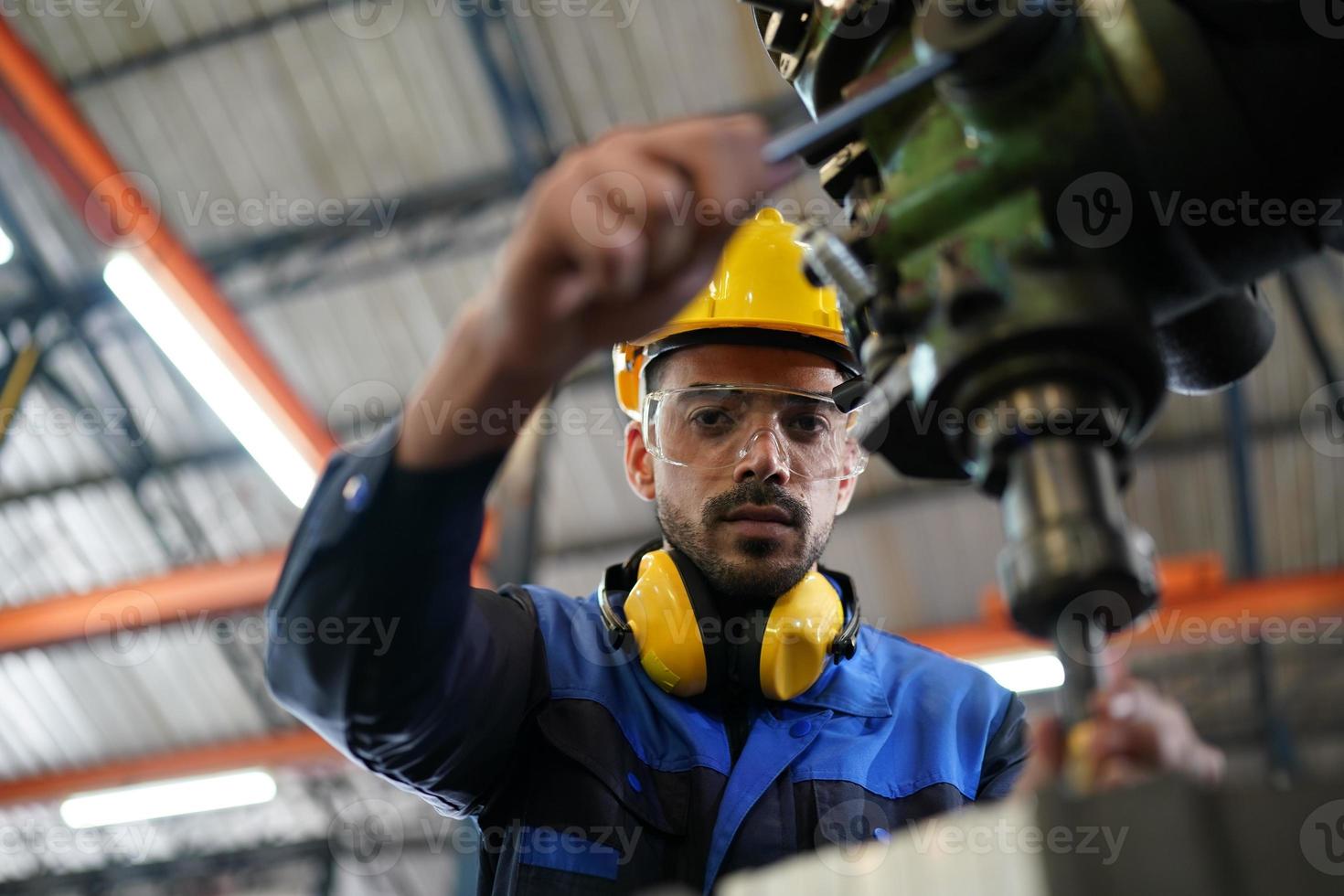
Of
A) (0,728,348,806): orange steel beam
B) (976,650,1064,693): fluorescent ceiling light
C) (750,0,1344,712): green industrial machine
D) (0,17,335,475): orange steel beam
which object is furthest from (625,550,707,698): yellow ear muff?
(0,728,348,806): orange steel beam

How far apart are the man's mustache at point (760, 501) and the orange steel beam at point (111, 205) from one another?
19.3ft

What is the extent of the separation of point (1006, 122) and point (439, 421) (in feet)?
1.63

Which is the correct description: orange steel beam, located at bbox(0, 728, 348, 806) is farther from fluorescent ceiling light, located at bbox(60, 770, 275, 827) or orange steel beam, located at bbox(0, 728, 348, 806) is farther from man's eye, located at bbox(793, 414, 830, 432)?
man's eye, located at bbox(793, 414, 830, 432)

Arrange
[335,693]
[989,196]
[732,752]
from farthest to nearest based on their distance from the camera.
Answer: [732,752] → [335,693] → [989,196]

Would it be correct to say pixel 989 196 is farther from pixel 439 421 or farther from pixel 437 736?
pixel 437 736

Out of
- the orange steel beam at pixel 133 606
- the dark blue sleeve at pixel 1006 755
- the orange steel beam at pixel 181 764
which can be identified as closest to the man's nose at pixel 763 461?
the dark blue sleeve at pixel 1006 755

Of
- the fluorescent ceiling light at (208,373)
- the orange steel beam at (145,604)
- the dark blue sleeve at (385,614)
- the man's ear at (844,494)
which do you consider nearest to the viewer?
the dark blue sleeve at (385,614)

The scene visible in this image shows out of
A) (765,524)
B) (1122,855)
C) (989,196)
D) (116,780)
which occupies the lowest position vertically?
(1122,855)

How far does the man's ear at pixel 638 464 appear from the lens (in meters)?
2.10

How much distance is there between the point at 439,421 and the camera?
2.99 ft

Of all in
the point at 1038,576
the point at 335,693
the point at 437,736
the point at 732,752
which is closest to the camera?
the point at 1038,576

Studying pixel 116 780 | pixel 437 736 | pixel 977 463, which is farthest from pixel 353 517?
pixel 116 780

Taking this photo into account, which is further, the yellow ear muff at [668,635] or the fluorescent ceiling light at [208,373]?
the fluorescent ceiling light at [208,373]

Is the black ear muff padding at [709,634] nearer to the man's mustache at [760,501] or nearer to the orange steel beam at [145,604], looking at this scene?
the man's mustache at [760,501]
